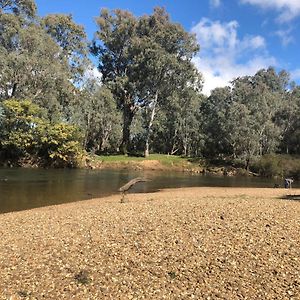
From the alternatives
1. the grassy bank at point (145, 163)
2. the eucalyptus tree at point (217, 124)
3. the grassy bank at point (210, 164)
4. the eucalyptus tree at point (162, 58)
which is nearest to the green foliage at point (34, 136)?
the grassy bank at point (210, 164)

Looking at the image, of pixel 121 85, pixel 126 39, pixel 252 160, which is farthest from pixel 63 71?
pixel 252 160

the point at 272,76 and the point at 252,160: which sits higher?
the point at 272,76

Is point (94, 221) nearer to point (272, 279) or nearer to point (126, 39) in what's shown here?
point (272, 279)

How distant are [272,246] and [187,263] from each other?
2761 millimetres

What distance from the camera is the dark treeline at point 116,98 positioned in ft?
179

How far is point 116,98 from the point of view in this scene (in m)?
74.7

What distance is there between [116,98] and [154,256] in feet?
214

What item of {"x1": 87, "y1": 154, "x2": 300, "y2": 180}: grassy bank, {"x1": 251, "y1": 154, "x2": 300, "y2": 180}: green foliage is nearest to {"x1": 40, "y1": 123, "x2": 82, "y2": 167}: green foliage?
{"x1": 87, "y1": 154, "x2": 300, "y2": 180}: grassy bank

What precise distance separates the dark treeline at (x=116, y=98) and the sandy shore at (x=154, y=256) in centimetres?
4130

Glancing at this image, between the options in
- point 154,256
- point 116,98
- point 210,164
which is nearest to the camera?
point 154,256

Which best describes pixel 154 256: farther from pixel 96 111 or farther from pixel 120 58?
pixel 120 58

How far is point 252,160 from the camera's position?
59281mm

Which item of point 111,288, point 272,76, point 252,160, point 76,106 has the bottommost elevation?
point 111,288

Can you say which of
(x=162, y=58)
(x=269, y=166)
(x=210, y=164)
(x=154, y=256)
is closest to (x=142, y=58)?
(x=162, y=58)
